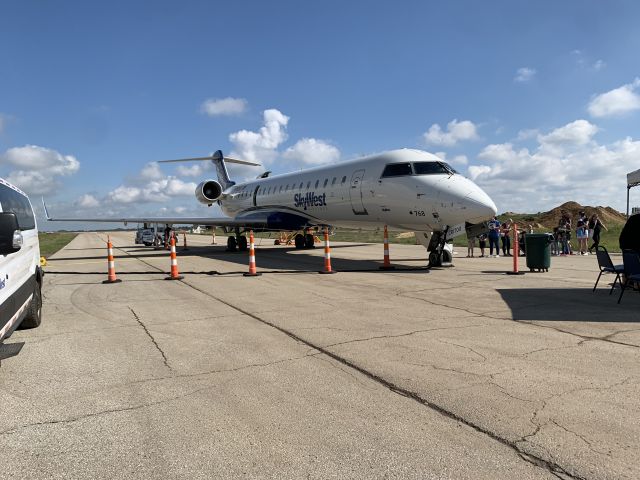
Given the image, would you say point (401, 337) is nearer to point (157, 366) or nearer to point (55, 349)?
point (157, 366)

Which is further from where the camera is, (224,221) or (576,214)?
(576,214)

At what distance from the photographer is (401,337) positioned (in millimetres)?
5250

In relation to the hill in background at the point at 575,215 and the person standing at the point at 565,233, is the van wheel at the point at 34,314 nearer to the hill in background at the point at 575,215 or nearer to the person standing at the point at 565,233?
the person standing at the point at 565,233

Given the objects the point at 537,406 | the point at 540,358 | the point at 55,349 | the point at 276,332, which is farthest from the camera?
the point at 276,332

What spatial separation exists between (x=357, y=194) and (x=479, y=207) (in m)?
4.20

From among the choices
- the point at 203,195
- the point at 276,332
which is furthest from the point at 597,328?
the point at 203,195

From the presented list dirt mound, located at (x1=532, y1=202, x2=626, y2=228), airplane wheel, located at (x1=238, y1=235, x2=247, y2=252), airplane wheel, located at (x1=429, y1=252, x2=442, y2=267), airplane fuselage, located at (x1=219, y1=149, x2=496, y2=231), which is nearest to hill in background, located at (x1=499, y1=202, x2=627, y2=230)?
dirt mound, located at (x1=532, y1=202, x2=626, y2=228)

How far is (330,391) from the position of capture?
12.0 feet

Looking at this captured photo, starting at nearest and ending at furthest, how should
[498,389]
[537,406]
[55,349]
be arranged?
[537,406] < [498,389] < [55,349]

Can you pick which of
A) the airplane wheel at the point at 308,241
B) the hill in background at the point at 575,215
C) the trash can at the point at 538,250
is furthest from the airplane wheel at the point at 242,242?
the hill in background at the point at 575,215

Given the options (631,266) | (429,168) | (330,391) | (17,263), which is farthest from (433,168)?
(17,263)

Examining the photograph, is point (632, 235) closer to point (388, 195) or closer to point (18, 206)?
point (388, 195)

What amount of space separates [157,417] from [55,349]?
8.60ft

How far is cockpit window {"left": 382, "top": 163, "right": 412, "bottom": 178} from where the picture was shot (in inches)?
507
